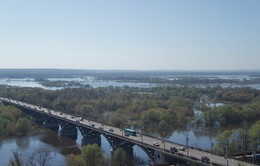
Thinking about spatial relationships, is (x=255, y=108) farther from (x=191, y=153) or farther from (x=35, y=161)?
(x=35, y=161)

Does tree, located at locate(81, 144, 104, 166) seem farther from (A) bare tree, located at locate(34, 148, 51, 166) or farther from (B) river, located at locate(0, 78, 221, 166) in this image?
(B) river, located at locate(0, 78, 221, 166)

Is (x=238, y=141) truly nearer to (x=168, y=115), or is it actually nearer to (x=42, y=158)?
(x=42, y=158)

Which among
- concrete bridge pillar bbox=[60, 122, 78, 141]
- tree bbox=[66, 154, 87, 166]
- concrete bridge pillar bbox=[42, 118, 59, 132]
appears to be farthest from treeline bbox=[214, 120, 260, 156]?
concrete bridge pillar bbox=[42, 118, 59, 132]

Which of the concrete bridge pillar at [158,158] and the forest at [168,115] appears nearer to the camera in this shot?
the concrete bridge pillar at [158,158]

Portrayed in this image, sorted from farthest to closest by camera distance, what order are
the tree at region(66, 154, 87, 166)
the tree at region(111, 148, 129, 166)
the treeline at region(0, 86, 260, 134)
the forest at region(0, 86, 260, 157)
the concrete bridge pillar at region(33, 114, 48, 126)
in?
the concrete bridge pillar at region(33, 114, 48, 126), the treeline at region(0, 86, 260, 134), the forest at region(0, 86, 260, 157), the tree at region(111, 148, 129, 166), the tree at region(66, 154, 87, 166)

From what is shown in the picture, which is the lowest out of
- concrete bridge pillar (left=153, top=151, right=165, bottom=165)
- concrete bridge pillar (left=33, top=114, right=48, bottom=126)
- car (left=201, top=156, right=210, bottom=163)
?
concrete bridge pillar (left=33, top=114, right=48, bottom=126)

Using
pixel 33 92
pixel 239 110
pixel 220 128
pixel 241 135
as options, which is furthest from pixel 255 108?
pixel 33 92

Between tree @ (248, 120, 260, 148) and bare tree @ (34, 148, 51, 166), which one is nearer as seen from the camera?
bare tree @ (34, 148, 51, 166)

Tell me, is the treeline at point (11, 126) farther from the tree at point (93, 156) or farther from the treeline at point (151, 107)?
the tree at point (93, 156)

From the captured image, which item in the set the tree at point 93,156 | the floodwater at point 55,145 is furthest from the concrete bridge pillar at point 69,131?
the tree at point 93,156

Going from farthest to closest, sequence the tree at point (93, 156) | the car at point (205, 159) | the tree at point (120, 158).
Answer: the tree at point (120, 158) < the tree at point (93, 156) < the car at point (205, 159)

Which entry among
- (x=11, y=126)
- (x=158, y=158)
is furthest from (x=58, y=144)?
(x=158, y=158)
